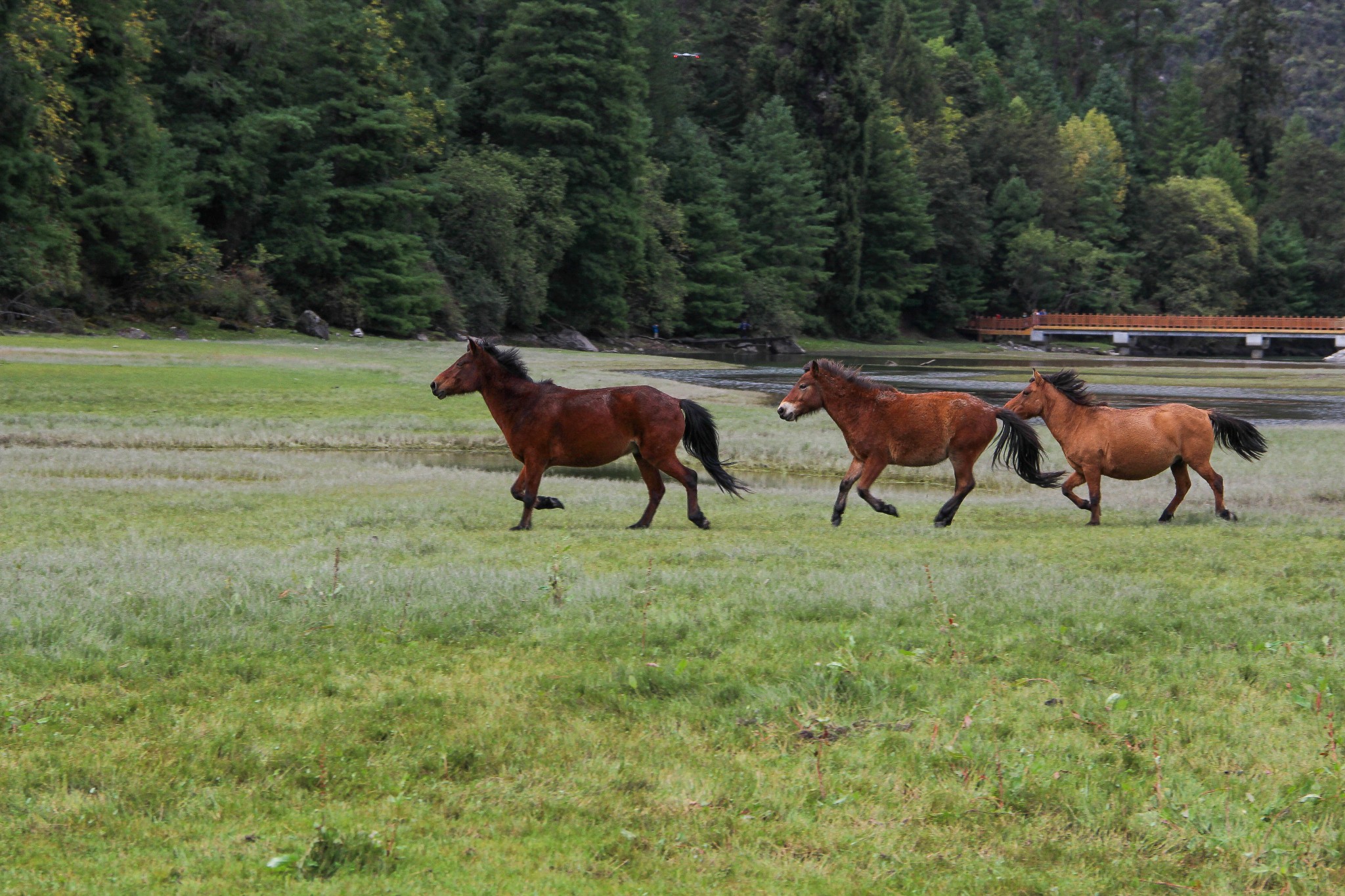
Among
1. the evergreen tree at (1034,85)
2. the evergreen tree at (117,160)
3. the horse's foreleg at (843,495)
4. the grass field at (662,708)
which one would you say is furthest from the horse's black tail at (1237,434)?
the evergreen tree at (1034,85)

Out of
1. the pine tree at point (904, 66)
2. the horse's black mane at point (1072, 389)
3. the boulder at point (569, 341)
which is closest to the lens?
the horse's black mane at point (1072, 389)

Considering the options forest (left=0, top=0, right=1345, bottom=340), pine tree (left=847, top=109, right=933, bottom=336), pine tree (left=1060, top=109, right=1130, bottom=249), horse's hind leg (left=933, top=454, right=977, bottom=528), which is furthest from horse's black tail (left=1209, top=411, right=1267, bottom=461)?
pine tree (left=1060, top=109, right=1130, bottom=249)

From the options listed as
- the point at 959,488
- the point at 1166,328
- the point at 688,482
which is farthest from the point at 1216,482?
the point at 1166,328

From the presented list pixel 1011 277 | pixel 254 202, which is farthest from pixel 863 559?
pixel 1011 277

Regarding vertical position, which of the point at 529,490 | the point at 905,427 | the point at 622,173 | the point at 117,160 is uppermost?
the point at 622,173

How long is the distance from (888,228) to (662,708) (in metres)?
99.4

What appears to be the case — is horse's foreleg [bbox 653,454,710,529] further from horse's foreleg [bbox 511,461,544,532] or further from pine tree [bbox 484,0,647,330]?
pine tree [bbox 484,0,647,330]

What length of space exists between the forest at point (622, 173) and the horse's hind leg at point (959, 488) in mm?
41155

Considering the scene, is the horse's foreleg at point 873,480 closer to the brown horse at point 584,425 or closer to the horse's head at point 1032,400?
the brown horse at point 584,425

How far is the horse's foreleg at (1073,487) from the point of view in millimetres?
15516

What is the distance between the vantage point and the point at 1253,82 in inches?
5709

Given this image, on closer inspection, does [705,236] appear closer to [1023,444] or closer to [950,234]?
[950,234]

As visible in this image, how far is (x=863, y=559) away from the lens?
11.9 m

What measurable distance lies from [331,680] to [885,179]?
99217 mm
